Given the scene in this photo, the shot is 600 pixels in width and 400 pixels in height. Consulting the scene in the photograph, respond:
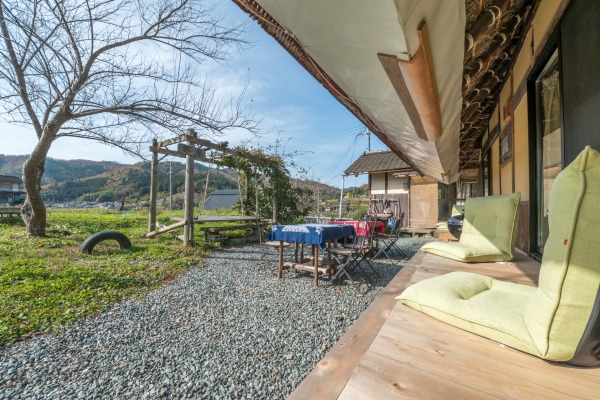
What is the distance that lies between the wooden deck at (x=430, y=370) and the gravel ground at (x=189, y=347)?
960 millimetres

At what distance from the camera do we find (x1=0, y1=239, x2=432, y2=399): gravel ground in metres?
1.75

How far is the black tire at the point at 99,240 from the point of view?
17.0 ft

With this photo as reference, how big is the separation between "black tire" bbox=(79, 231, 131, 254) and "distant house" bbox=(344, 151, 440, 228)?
28.8 feet

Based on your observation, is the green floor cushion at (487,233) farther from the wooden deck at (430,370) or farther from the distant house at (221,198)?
the distant house at (221,198)

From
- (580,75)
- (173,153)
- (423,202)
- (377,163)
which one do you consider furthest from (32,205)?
A: (423,202)

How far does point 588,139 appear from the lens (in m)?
1.49

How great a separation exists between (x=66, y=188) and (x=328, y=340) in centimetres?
4637

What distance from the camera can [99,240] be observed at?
5.42 meters

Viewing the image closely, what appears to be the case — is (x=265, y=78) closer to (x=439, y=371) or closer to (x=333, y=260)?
(x=333, y=260)

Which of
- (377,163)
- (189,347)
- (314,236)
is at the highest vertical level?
(377,163)

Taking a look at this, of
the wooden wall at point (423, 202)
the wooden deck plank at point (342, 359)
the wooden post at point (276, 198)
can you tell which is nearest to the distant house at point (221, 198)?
the wooden post at point (276, 198)

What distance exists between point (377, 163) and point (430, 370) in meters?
11.1

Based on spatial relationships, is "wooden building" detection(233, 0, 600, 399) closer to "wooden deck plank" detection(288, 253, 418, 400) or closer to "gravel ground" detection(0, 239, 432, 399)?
"wooden deck plank" detection(288, 253, 418, 400)

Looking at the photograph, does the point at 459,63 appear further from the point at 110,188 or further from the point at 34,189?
the point at 110,188
